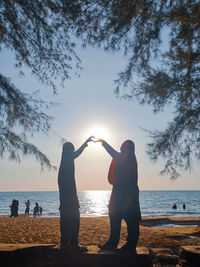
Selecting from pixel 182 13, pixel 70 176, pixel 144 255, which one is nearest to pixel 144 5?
pixel 182 13

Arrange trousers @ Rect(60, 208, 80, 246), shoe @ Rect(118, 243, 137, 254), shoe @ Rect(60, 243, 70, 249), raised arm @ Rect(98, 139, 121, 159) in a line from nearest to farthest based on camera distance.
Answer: shoe @ Rect(118, 243, 137, 254) < shoe @ Rect(60, 243, 70, 249) < trousers @ Rect(60, 208, 80, 246) < raised arm @ Rect(98, 139, 121, 159)

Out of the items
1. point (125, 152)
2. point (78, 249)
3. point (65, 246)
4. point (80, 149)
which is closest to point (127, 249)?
point (78, 249)

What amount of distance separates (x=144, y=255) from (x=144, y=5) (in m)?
4.24

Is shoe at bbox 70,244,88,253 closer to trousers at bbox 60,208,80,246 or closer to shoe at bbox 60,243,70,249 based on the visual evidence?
shoe at bbox 60,243,70,249

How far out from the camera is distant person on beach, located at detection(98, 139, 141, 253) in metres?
4.68

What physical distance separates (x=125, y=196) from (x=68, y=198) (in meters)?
0.94

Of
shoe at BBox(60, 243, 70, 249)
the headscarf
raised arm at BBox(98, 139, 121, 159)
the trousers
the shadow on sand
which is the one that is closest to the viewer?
the shadow on sand

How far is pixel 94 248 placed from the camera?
455 centimetres

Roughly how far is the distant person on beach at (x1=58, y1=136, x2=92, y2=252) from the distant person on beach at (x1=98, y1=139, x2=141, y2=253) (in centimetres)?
50

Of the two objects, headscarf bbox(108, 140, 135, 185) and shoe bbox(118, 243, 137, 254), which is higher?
headscarf bbox(108, 140, 135, 185)

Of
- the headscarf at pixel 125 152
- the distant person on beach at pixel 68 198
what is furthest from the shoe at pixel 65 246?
the headscarf at pixel 125 152

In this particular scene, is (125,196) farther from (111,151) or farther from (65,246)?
(65,246)

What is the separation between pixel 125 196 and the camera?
187 inches

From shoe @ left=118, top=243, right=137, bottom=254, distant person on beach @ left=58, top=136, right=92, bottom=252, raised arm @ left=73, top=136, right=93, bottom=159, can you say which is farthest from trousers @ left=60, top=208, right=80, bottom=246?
raised arm @ left=73, top=136, right=93, bottom=159
